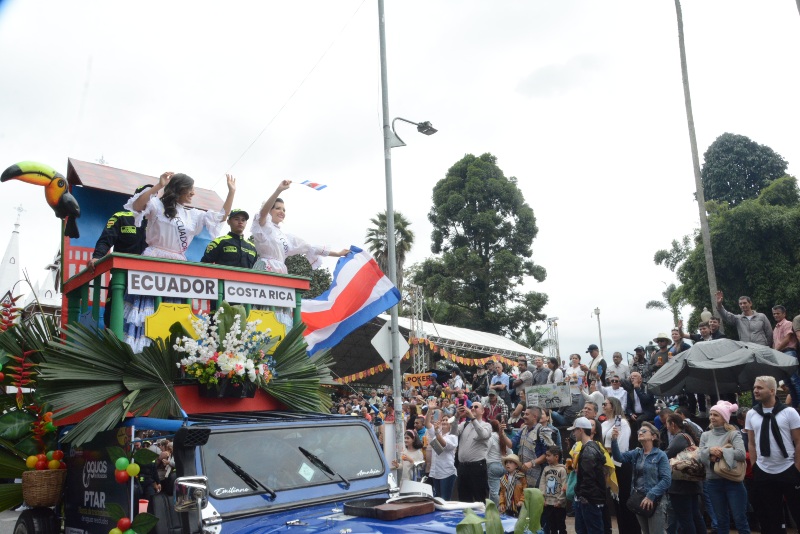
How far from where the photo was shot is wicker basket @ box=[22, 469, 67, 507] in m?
5.43

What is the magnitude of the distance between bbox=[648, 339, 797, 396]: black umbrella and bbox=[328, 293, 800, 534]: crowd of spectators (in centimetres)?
37

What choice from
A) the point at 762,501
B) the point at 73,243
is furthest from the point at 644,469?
the point at 73,243

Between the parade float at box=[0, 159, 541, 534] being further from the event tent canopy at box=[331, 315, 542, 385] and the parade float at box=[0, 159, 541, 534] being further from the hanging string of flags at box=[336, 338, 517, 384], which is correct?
the event tent canopy at box=[331, 315, 542, 385]

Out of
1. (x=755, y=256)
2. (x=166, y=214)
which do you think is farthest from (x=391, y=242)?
(x=755, y=256)

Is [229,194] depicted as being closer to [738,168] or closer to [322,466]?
[322,466]

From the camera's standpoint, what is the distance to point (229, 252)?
6.72 meters

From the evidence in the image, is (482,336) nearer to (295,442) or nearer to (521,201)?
(521,201)

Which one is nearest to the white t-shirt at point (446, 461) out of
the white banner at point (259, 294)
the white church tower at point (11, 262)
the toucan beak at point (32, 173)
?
the white banner at point (259, 294)

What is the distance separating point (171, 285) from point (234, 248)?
44.6 inches

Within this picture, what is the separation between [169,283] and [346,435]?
1.91 metres

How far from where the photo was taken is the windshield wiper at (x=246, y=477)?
4.47 meters

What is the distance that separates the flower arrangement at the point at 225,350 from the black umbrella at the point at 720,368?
661cm

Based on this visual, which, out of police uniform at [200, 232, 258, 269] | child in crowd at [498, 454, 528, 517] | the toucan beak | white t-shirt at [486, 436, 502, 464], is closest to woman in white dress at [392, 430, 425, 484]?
white t-shirt at [486, 436, 502, 464]

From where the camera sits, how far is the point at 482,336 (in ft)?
93.8
